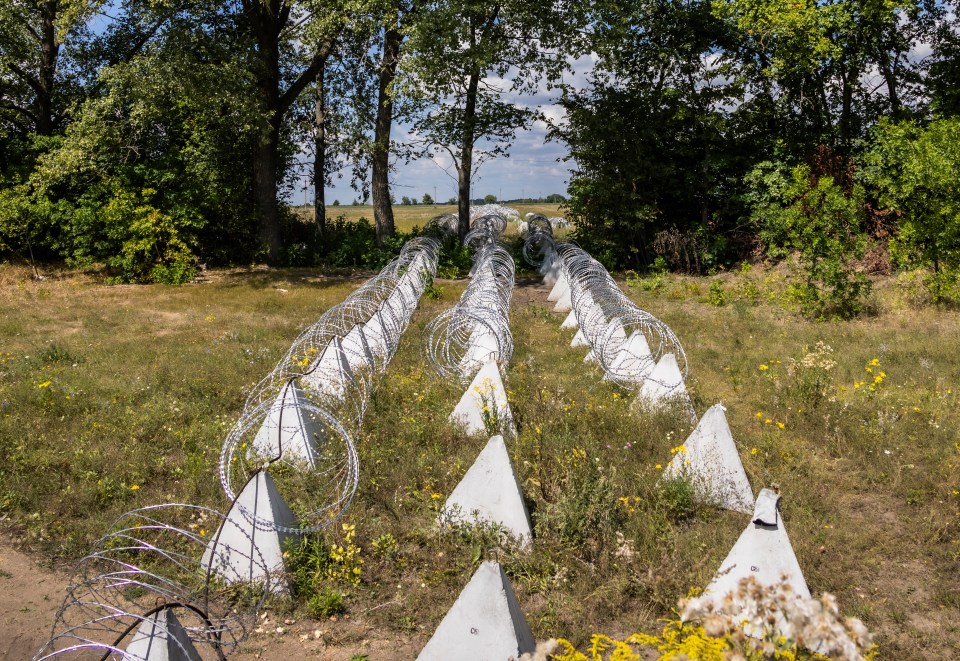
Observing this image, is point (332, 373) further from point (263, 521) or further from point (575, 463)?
point (575, 463)

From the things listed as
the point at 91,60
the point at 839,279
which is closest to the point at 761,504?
the point at 839,279

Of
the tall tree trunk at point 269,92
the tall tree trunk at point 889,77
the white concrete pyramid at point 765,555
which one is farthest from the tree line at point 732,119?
the white concrete pyramid at point 765,555

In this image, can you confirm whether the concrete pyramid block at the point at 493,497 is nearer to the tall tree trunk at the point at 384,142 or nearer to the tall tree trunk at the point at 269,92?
the tall tree trunk at the point at 269,92

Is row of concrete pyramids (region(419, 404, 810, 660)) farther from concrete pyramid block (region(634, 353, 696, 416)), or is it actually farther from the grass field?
concrete pyramid block (region(634, 353, 696, 416))

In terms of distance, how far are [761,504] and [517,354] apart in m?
6.62

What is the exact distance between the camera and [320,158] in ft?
86.3

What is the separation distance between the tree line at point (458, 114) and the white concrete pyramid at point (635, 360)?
9.21 m

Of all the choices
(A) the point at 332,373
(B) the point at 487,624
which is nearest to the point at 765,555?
(B) the point at 487,624

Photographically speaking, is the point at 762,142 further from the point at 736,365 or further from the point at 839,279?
the point at 736,365

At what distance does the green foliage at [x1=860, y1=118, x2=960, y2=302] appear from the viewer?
41.5 ft

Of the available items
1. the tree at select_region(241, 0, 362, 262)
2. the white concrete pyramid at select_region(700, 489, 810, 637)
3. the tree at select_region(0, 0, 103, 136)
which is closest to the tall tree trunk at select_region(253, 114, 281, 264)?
the tree at select_region(241, 0, 362, 262)

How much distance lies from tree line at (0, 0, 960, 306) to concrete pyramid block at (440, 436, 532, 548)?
43.5ft

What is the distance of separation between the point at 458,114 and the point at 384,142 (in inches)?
103

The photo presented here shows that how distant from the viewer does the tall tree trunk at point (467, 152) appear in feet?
72.6
